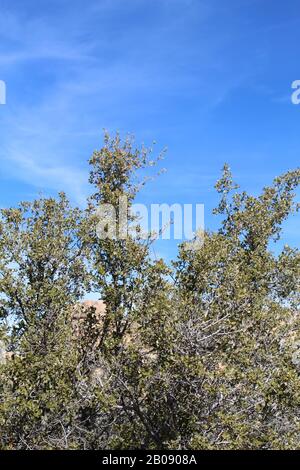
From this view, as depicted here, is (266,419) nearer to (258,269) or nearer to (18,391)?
(258,269)

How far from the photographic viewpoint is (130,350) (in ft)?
64.8

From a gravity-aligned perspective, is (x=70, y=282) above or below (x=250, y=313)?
above

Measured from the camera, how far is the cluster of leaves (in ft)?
62.7

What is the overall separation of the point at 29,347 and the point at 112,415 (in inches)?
191

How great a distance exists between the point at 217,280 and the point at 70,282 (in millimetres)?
6864

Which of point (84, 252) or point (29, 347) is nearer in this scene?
point (29, 347)

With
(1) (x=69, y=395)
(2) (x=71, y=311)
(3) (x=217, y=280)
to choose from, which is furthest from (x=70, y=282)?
(3) (x=217, y=280)

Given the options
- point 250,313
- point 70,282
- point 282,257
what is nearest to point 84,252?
point 70,282

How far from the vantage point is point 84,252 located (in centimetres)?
2328

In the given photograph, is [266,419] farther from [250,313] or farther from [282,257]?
[282,257]

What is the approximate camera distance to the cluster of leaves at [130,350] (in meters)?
19.1
